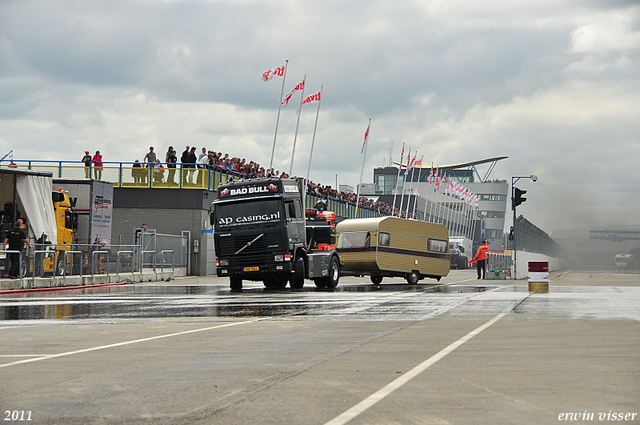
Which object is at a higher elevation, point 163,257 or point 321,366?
point 163,257

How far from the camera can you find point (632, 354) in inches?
333

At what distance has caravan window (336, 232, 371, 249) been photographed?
27.6 m

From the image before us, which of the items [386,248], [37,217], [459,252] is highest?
[37,217]

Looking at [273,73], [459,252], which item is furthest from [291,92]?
[459,252]

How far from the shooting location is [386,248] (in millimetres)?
27703

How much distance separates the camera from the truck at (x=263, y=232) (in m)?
22.9

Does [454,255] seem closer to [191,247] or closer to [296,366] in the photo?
[191,247]

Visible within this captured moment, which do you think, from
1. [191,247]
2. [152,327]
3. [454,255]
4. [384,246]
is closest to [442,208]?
[454,255]

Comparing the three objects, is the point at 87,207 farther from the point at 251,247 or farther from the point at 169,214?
the point at 169,214

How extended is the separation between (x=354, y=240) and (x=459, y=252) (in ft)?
133

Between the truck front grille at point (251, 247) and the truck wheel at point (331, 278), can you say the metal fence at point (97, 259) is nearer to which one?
the truck front grille at point (251, 247)

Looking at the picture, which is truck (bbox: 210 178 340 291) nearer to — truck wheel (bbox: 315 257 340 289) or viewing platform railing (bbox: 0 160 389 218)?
truck wheel (bbox: 315 257 340 289)

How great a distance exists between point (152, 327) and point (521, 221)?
32.2 meters

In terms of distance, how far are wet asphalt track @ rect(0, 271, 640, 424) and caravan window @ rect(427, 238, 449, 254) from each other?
15534 mm
